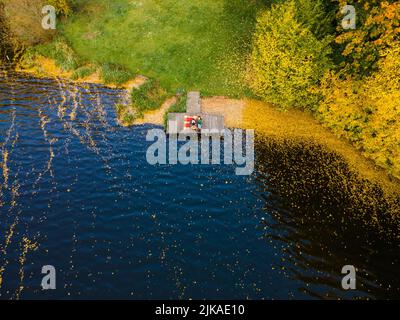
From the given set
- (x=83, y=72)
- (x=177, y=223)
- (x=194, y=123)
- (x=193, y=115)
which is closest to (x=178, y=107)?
(x=193, y=115)

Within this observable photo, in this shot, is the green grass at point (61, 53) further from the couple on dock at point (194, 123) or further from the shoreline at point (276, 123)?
the couple on dock at point (194, 123)

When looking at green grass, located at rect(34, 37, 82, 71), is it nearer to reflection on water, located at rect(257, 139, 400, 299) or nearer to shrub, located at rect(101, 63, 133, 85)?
shrub, located at rect(101, 63, 133, 85)

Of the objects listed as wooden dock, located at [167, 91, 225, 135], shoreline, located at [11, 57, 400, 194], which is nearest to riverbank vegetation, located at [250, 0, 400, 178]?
shoreline, located at [11, 57, 400, 194]

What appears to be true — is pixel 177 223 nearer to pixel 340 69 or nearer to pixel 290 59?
pixel 290 59

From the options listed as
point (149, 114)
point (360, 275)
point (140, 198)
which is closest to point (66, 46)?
point (149, 114)

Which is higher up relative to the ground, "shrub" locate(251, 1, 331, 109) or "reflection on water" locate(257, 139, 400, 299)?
"shrub" locate(251, 1, 331, 109)
